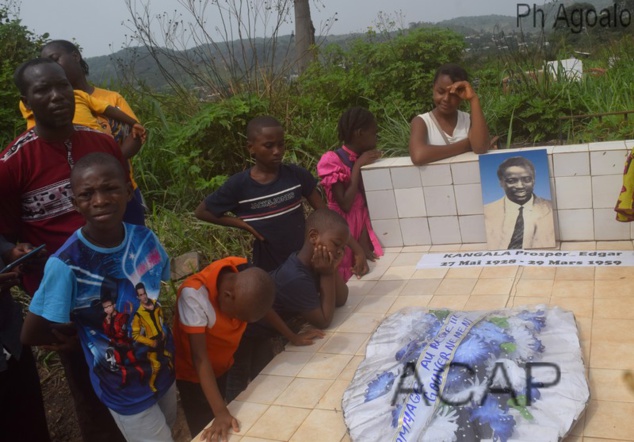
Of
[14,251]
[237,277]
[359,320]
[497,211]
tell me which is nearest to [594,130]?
[497,211]

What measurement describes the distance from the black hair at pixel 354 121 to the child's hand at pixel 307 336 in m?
1.42

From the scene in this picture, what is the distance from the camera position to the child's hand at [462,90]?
403 cm

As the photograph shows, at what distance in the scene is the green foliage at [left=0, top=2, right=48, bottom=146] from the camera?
6.23m

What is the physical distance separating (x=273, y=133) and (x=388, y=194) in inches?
45.1

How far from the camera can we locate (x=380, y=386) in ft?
8.53

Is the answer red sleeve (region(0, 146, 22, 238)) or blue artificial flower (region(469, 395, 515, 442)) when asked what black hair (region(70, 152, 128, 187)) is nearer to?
red sleeve (region(0, 146, 22, 238))

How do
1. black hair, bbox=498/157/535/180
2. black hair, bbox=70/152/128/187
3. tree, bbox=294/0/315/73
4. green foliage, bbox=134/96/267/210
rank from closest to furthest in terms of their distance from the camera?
black hair, bbox=70/152/128/187, black hair, bbox=498/157/535/180, green foliage, bbox=134/96/267/210, tree, bbox=294/0/315/73

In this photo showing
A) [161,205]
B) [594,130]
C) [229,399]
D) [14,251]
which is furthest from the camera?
[161,205]

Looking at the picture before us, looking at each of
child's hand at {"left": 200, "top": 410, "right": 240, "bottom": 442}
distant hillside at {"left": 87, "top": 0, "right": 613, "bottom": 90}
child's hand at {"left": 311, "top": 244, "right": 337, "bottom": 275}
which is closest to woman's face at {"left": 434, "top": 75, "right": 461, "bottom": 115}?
child's hand at {"left": 311, "top": 244, "right": 337, "bottom": 275}

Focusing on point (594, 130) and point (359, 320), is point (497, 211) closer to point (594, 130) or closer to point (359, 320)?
point (359, 320)

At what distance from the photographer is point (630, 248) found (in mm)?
3711

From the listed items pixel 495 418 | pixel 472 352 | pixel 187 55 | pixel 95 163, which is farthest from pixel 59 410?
pixel 187 55

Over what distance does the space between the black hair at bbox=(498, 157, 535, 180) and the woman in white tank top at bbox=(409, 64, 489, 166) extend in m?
0.16

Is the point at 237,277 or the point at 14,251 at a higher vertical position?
the point at 14,251
